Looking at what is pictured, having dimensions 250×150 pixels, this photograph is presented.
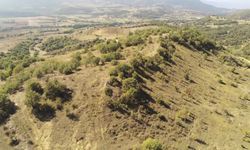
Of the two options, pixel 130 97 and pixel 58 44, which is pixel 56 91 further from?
pixel 58 44

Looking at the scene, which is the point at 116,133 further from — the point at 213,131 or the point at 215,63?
the point at 215,63

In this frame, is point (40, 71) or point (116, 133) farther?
point (40, 71)

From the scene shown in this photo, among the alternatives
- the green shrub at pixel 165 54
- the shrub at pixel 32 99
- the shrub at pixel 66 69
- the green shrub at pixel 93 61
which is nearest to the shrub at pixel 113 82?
the shrub at pixel 66 69

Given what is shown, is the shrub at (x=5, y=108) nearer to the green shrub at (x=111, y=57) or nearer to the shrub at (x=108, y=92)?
the shrub at (x=108, y=92)

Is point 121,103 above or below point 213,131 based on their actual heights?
above

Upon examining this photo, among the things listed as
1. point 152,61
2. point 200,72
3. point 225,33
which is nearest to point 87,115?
point 152,61

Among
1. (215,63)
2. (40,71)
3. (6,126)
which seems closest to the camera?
(6,126)

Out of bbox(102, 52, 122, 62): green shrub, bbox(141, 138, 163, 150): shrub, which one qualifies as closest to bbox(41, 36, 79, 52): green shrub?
bbox(102, 52, 122, 62): green shrub
